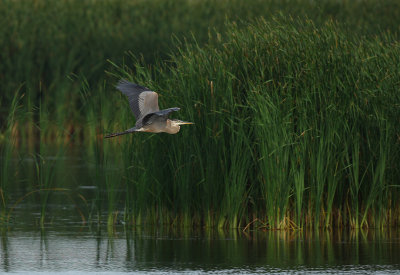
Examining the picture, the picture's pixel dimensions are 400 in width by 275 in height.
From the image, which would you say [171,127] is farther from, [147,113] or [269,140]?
[269,140]

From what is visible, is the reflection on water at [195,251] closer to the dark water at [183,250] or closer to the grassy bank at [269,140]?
the dark water at [183,250]

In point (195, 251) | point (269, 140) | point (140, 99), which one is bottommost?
point (195, 251)

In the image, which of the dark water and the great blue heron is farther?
the great blue heron

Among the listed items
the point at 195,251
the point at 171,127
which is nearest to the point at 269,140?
the point at 171,127

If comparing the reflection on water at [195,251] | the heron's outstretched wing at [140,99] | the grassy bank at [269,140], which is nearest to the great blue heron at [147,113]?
the heron's outstretched wing at [140,99]

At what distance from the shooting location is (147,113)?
1072cm

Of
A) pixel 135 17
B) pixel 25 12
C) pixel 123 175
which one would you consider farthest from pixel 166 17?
pixel 123 175

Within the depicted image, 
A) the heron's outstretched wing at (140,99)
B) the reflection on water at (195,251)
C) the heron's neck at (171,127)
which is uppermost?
the heron's outstretched wing at (140,99)

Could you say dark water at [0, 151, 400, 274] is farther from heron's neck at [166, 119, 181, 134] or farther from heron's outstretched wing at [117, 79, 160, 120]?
heron's outstretched wing at [117, 79, 160, 120]

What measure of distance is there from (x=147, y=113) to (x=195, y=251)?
58.8 inches

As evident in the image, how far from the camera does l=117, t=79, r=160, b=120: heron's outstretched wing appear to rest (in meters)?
10.9

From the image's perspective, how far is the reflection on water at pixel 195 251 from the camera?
9.75 metres

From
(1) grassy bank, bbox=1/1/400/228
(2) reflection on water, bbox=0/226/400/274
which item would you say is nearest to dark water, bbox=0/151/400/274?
(2) reflection on water, bbox=0/226/400/274

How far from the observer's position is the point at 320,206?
11883mm
